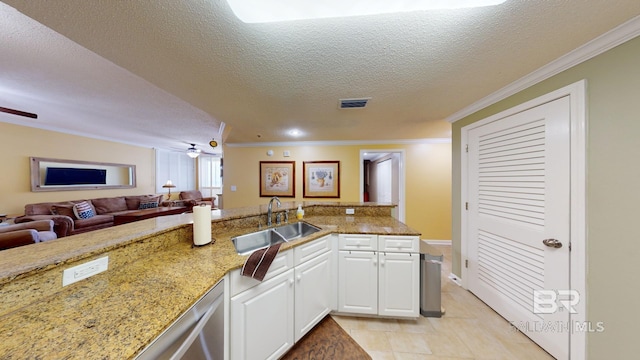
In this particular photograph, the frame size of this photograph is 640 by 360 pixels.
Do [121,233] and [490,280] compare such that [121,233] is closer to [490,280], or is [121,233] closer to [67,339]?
[67,339]

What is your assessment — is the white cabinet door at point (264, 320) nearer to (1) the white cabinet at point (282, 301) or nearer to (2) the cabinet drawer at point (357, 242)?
(1) the white cabinet at point (282, 301)

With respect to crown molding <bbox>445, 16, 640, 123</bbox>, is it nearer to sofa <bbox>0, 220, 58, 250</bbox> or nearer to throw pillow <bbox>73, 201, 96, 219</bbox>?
sofa <bbox>0, 220, 58, 250</bbox>

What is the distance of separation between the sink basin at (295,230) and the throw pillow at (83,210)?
5.07 meters

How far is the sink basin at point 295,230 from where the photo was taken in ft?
6.89

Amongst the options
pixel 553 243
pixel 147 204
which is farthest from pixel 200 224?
pixel 147 204

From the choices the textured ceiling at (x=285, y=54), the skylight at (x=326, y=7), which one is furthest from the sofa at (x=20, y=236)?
the skylight at (x=326, y=7)

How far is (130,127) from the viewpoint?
396cm

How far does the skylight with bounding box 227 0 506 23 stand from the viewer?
944 mm

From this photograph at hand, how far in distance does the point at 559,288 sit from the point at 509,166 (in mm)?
1021

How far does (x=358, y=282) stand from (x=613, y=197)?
1.84 meters

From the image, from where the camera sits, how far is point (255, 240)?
6.10 ft

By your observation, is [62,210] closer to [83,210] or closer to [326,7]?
[83,210]

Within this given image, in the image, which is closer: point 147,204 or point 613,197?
point 613,197

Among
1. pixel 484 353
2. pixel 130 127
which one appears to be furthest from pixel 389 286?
pixel 130 127
